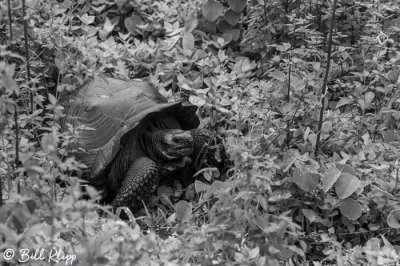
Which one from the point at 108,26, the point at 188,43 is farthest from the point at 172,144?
the point at 108,26

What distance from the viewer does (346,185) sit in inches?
143

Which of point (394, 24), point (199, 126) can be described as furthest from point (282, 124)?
point (394, 24)

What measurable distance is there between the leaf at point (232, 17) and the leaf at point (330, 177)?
2061 mm

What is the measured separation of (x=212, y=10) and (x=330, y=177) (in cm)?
216

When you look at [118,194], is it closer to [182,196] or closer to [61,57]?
[182,196]

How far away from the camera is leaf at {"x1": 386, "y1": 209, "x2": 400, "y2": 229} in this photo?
11.8 ft

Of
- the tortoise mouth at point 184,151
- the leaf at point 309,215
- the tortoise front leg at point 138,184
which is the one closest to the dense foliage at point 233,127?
the leaf at point 309,215

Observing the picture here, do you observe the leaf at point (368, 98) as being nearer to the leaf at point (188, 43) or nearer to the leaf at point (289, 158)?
→ the leaf at point (289, 158)

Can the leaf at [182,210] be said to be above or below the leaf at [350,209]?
below

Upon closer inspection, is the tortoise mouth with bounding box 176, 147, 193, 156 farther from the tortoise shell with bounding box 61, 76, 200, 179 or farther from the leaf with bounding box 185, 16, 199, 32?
the leaf with bounding box 185, 16, 199, 32

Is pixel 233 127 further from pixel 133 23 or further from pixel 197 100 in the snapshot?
pixel 133 23

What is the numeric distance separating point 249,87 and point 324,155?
0.81 meters

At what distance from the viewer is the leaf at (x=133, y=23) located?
5602 mm

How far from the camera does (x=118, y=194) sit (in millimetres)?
4039
